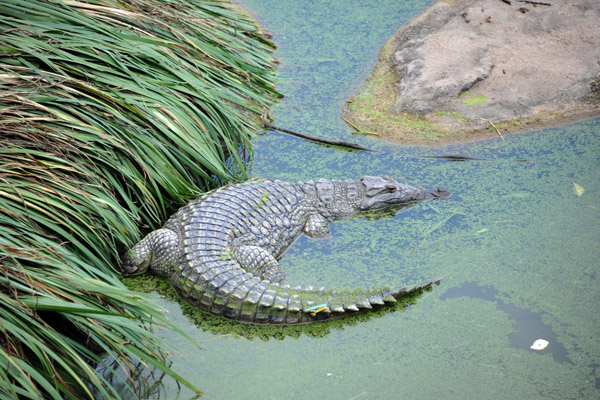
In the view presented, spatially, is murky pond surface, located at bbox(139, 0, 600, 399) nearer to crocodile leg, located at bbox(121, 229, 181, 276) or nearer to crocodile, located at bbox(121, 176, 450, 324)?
crocodile, located at bbox(121, 176, 450, 324)

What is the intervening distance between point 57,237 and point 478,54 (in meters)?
4.38

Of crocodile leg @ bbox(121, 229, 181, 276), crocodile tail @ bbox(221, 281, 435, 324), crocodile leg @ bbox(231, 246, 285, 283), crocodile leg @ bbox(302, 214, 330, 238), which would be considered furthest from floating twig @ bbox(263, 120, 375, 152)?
crocodile tail @ bbox(221, 281, 435, 324)

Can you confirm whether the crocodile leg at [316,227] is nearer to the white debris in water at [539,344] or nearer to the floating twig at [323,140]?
the floating twig at [323,140]

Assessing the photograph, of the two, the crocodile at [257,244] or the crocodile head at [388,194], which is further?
the crocodile head at [388,194]

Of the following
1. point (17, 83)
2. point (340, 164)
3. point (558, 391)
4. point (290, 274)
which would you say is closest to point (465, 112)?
point (340, 164)

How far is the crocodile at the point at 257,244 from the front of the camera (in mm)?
3557

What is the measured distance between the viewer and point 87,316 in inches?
111

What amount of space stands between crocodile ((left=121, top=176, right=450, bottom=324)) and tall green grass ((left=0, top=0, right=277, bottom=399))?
232 millimetres

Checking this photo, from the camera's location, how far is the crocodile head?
4.57 meters

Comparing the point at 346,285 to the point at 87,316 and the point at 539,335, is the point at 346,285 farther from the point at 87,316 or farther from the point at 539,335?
the point at 87,316

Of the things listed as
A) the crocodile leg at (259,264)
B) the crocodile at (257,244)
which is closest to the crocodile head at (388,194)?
the crocodile at (257,244)

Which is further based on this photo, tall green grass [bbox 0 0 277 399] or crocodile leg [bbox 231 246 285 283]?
crocodile leg [bbox 231 246 285 283]

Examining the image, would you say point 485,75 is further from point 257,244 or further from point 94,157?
point 94,157

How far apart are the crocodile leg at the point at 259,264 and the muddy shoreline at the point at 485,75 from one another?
1.88 meters
